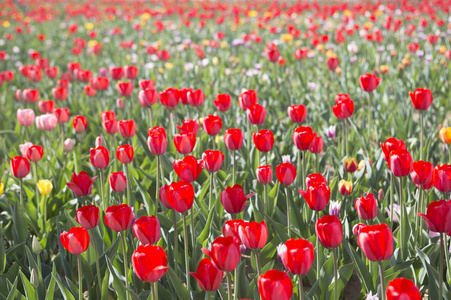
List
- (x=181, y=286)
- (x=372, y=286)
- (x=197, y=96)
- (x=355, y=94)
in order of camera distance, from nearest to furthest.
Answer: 1. (x=181, y=286)
2. (x=372, y=286)
3. (x=197, y=96)
4. (x=355, y=94)

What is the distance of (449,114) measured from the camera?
4965mm

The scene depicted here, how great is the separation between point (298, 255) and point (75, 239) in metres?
0.73

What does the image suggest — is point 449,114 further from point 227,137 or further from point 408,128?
point 227,137

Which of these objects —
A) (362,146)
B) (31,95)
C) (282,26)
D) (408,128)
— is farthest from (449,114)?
(282,26)

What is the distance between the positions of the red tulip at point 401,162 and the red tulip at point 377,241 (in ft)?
1.71

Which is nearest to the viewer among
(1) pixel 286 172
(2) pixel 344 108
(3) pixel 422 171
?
(3) pixel 422 171

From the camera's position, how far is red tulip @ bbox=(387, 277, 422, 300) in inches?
40.5

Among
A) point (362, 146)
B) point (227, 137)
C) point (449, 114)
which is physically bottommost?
point (449, 114)

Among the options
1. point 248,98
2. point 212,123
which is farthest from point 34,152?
point 248,98

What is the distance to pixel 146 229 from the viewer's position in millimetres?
1574

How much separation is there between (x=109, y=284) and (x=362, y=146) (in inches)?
79.9

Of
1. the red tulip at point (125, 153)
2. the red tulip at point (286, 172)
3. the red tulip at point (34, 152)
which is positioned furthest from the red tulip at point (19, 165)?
the red tulip at point (286, 172)

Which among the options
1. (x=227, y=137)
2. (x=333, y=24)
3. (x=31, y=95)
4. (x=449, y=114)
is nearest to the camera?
(x=227, y=137)

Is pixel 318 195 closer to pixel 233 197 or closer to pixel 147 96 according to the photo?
pixel 233 197
